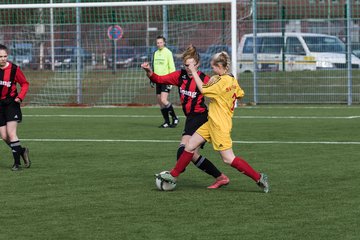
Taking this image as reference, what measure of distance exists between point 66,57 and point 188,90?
52.5 ft

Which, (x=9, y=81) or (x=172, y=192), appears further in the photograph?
(x=9, y=81)

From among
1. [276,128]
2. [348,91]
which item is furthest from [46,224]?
[348,91]

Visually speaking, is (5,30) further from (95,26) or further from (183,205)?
(183,205)

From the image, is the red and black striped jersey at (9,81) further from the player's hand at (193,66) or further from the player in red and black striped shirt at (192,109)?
the player's hand at (193,66)

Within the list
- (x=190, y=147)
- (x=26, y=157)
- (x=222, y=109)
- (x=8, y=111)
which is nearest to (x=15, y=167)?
(x=26, y=157)

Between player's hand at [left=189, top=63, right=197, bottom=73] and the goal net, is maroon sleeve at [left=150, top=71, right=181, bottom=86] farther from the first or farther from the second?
the goal net

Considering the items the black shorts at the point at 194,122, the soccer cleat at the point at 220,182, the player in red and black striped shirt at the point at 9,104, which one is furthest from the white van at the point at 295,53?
the soccer cleat at the point at 220,182

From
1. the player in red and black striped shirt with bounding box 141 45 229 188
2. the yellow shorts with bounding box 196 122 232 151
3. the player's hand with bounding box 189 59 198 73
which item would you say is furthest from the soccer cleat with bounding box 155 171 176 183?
the player's hand with bounding box 189 59 198 73

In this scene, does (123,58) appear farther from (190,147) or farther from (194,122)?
(190,147)

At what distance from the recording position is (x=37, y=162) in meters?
13.1

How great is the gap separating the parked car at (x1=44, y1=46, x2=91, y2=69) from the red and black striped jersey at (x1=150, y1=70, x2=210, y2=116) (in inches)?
607

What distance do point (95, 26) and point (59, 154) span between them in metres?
12.4

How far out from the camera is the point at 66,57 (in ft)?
86.4

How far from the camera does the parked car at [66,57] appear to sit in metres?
26.1
